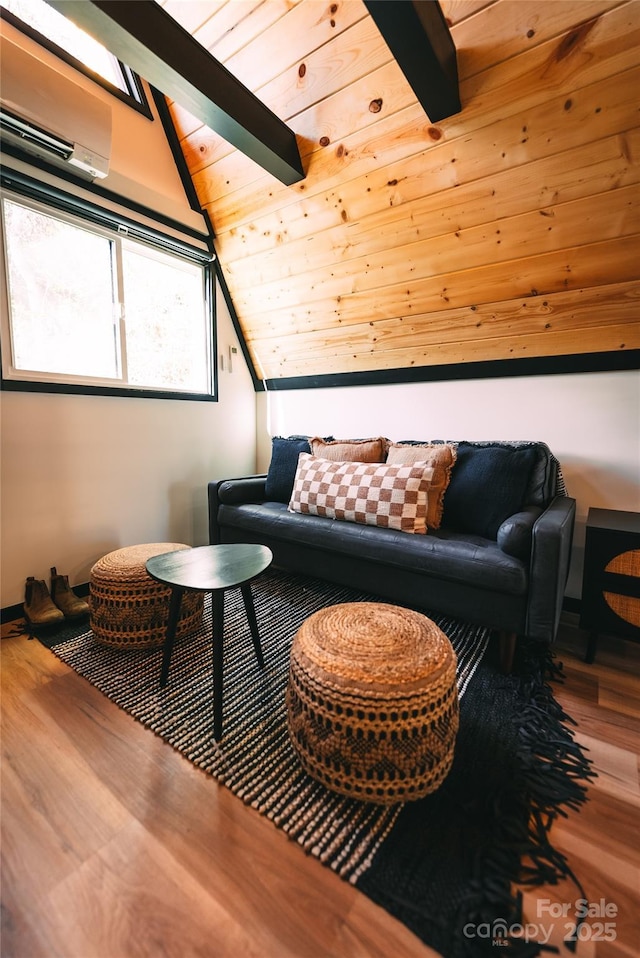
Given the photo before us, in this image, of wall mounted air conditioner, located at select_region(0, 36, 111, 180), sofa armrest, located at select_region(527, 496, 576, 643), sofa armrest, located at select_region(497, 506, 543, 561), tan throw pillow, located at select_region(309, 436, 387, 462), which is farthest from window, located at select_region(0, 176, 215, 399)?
sofa armrest, located at select_region(527, 496, 576, 643)

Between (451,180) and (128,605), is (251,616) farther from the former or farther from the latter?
(451,180)

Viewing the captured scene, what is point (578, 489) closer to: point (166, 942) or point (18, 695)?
point (166, 942)

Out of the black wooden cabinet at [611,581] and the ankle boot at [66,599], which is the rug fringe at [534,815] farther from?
the ankle boot at [66,599]

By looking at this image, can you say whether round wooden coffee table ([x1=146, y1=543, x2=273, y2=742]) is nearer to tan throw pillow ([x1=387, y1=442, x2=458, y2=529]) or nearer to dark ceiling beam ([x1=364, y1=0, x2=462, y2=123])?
tan throw pillow ([x1=387, y1=442, x2=458, y2=529])

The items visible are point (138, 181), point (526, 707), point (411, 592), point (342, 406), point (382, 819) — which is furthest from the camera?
point (342, 406)

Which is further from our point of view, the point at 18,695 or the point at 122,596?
the point at 122,596

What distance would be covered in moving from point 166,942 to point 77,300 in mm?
2646

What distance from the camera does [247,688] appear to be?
1.53 m

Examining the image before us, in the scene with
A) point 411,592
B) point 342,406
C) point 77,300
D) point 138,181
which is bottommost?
point 411,592

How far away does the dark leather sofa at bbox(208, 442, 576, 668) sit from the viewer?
1.53 m

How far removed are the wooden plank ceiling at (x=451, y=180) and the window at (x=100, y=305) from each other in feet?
1.74

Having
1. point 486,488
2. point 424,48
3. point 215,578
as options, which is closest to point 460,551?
point 486,488

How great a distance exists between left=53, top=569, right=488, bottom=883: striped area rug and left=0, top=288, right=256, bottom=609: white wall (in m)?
0.57

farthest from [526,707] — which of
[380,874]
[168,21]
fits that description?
[168,21]
